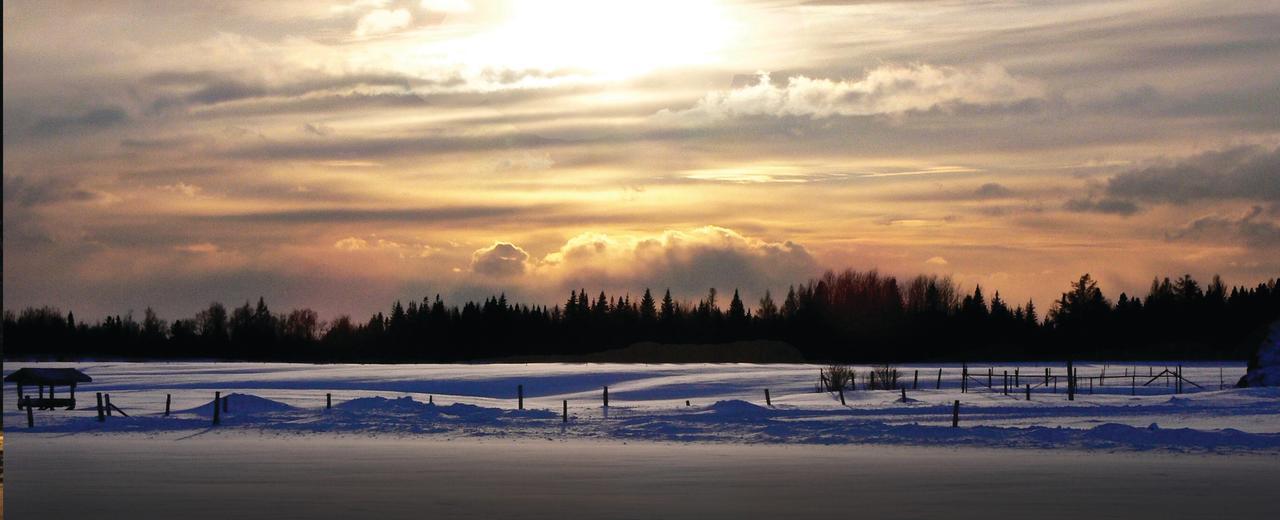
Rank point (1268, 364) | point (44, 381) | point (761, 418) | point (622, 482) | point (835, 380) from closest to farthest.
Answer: point (622, 482)
point (761, 418)
point (44, 381)
point (1268, 364)
point (835, 380)

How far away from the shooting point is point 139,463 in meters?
43.9

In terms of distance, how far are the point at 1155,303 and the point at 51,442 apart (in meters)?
161

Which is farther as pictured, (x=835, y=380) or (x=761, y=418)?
(x=835, y=380)

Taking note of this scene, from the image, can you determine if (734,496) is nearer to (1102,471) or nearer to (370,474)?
(370,474)

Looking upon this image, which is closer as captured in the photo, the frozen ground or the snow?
the frozen ground

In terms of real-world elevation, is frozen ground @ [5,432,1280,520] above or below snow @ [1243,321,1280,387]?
below

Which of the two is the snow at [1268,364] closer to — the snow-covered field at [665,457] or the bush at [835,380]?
the snow-covered field at [665,457]

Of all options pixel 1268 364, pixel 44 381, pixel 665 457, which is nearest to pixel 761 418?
pixel 665 457

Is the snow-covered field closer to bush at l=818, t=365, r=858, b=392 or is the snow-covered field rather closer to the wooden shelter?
the wooden shelter

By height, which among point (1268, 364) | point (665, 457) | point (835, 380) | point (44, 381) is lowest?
point (665, 457)

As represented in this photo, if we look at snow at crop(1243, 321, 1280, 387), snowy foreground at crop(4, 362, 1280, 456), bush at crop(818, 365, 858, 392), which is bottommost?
snowy foreground at crop(4, 362, 1280, 456)

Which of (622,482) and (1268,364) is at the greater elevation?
(1268,364)

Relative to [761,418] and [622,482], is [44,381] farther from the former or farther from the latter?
[622,482]

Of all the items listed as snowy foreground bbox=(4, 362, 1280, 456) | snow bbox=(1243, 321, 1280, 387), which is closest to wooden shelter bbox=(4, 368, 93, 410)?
snowy foreground bbox=(4, 362, 1280, 456)
